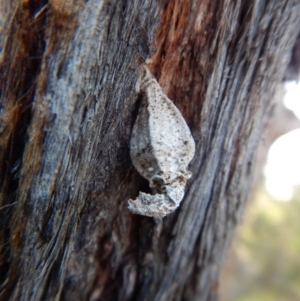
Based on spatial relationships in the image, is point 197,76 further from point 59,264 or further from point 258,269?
point 258,269

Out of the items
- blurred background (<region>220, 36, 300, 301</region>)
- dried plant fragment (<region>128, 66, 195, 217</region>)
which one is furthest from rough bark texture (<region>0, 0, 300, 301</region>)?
blurred background (<region>220, 36, 300, 301</region>)

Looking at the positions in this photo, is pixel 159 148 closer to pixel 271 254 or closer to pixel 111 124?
pixel 111 124

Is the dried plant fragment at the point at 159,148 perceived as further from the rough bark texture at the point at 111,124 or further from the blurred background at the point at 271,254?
the blurred background at the point at 271,254

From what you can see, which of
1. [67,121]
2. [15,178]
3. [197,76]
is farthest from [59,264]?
[197,76]

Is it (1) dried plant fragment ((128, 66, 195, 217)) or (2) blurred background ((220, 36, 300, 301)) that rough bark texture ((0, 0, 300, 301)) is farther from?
(2) blurred background ((220, 36, 300, 301))

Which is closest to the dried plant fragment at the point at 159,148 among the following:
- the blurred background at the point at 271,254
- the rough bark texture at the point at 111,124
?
the rough bark texture at the point at 111,124

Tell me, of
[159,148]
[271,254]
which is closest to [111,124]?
[159,148]
